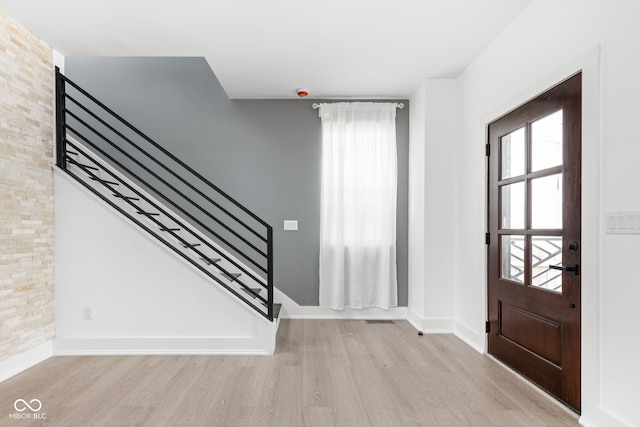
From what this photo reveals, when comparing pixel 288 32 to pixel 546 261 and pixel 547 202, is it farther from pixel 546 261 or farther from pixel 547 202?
pixel 546 261

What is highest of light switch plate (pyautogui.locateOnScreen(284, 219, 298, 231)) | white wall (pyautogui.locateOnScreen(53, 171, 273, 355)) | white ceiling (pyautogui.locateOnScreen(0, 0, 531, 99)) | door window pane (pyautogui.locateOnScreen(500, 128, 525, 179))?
white ceiling (pyautogui.locateOnScreen(0, 0, 531, 99))

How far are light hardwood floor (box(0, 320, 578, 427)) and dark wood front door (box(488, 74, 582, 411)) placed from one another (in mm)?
259

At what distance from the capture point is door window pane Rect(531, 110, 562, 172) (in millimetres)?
2426

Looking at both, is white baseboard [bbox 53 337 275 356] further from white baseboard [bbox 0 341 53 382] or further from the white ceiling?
the white ceiling

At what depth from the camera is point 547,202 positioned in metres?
2.54

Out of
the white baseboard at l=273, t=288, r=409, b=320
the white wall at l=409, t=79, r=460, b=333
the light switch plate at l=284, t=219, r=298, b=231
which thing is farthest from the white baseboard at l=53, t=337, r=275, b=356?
the white wall at l=409, t=79, r=460, b=333

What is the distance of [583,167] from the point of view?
2154mm

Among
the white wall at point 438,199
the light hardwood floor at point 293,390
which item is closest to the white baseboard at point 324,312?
the white wall at point 438,199

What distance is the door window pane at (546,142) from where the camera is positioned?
2426mm

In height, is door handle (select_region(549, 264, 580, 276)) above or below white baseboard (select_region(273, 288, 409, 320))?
above

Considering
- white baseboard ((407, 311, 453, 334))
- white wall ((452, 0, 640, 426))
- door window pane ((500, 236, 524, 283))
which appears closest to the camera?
white wall ((452, 0, 640, 426))

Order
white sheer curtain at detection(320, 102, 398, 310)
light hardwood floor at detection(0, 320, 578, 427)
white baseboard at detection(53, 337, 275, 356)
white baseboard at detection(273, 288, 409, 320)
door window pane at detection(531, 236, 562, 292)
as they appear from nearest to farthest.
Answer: light hardwood floor at detection(0, 320, 578, 427) → door window pane at detection(531, 236, 562, 292) → white baseboard at detection(53, 337, 275, 356) → white sheer curtain at detection(320, 102, 398, 310) → white baseboard at detection(273, 288, 409, 320)

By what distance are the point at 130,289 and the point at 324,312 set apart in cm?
218

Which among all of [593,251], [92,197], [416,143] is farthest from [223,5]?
[593,251]
